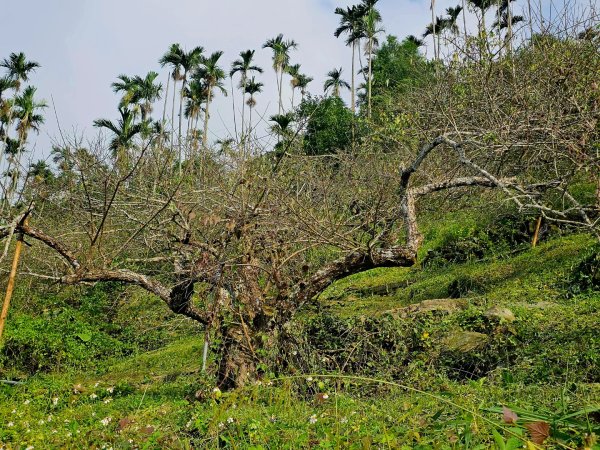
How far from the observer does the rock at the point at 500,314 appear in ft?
25.0

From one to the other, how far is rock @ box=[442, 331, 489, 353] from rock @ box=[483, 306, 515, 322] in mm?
344

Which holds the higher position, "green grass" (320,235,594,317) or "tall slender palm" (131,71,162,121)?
"tall slender palm" (131,71,162,121)

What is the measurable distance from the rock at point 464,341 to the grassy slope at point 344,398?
586 millimetres

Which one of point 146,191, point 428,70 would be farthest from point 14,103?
point 146,191

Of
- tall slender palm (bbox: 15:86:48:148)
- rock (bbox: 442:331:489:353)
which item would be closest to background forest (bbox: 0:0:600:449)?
rock (bbox: 442:331:489:353)

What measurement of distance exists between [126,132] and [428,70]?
1538 cm

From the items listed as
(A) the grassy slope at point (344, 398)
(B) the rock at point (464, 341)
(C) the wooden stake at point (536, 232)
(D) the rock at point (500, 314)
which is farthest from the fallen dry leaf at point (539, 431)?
(C) the wooden stake at point (536, 232)

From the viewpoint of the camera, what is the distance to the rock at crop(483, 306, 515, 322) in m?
7.62

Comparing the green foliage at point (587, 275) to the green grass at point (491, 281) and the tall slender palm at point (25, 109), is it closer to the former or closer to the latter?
the green grass at point (491, 281)

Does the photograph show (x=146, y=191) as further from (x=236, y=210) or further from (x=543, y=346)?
(x=543, y=346)

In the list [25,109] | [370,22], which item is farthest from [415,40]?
[25,109]

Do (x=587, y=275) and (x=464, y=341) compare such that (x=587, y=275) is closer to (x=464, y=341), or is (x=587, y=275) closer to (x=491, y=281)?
(x=491, y=281)

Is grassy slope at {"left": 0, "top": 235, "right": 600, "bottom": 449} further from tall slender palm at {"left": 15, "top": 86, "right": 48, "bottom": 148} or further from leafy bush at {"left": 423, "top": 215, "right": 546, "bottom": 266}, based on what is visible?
tall slender palm at {"left": 15, "top": 86, "right": 48, "bottom": 148}

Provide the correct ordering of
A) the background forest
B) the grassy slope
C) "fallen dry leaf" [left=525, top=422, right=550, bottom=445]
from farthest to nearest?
the background forest < the grassy slope < "fallen dry leaf" [left=525, top=422, right=550, bottom=445]
